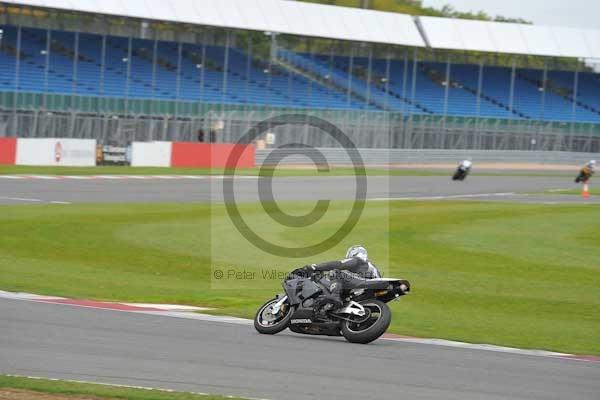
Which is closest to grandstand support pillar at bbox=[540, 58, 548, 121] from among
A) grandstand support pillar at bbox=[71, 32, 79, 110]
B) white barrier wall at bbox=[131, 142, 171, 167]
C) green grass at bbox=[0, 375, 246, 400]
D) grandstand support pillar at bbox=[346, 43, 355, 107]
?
grandstand support pillar at bbox=[346, 43, 355, 107]

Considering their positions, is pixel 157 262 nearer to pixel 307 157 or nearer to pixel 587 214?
pixel 587 214

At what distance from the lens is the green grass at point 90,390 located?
28.2 feet

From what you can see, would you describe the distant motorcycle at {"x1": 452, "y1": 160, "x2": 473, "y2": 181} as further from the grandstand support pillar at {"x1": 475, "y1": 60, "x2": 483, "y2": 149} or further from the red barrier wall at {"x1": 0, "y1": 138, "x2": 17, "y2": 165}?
the red barrier wall at {"x1": 0, "y1": 138, "x2": 17, "y2": 165}

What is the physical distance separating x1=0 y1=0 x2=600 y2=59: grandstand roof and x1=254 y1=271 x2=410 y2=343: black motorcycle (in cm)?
3819

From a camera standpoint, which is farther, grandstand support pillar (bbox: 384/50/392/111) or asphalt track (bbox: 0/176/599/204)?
grandstand support pillar (bbox: 384/50/392/111)

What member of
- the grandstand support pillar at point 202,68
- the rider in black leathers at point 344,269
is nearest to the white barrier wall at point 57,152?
the grandstand support pillar at point 202,68

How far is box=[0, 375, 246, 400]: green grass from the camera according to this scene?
28.2ft

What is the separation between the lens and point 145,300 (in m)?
16.0

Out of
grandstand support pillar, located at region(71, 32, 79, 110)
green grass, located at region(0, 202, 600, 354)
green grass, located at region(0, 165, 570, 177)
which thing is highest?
grandstand support pillar, located at region(71, 32, 79, 110)

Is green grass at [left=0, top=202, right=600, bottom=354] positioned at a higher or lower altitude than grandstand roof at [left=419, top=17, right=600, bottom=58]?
lower

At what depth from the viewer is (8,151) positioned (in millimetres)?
43625

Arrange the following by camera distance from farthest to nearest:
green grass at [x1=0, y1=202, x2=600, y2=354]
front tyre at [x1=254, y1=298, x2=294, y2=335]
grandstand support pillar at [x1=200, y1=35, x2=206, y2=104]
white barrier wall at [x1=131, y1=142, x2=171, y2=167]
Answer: grandstand support pillar at [x1=200, y1=35, x2=206, y2=104], white barrier wall at [x1=131, y1=142, x2=171, y2=167], green grass at [x1=0, y1=202, x2=600, y2=354], front tyre at [x1=254, y1=298, x2=294, y2=335]

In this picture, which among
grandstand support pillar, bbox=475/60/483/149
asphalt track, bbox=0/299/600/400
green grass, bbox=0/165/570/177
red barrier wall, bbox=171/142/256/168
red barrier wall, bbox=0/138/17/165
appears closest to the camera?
asphalt track, bbox=0/299/600/400

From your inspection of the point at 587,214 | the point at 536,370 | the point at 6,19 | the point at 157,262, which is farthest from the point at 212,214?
the point at 6,19
